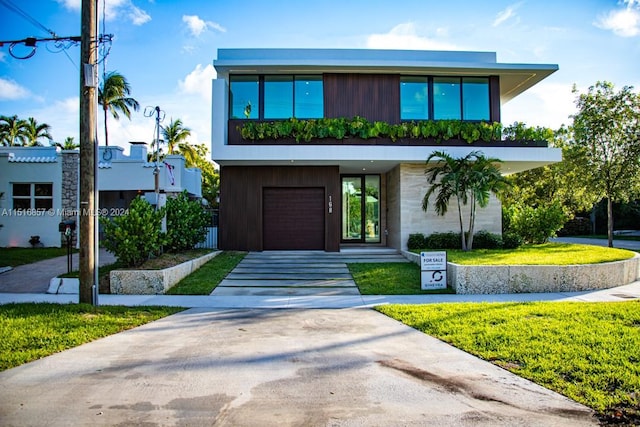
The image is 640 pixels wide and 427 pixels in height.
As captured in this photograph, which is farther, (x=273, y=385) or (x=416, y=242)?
(x=416, y=242)

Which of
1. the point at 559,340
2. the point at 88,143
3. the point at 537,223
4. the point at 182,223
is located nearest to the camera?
the point at 559,340

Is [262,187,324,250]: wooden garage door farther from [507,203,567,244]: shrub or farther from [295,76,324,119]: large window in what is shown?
[507,203,567,244]: shrub

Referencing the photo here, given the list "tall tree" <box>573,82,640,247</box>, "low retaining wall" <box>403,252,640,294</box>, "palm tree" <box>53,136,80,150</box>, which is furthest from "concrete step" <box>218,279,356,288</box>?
"palm tree" <box>53,136,80,150</box>

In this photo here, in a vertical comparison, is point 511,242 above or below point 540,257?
above

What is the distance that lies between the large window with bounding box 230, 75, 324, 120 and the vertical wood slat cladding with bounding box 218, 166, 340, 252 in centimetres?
202

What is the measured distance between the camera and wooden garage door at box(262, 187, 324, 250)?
1545 cm

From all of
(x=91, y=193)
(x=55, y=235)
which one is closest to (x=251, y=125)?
→ (x=91, y=193)

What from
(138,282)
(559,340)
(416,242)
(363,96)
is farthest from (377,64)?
(559,340)

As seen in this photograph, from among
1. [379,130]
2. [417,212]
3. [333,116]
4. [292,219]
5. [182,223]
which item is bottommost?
[182,223]

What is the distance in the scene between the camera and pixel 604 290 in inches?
398

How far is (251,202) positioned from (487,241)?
335 inches

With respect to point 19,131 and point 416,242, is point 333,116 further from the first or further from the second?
point 19,131

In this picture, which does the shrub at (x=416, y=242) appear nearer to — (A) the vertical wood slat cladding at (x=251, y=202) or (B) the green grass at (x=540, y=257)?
(B) the green grass at (x=540, y=257)

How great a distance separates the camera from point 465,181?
525 inches
